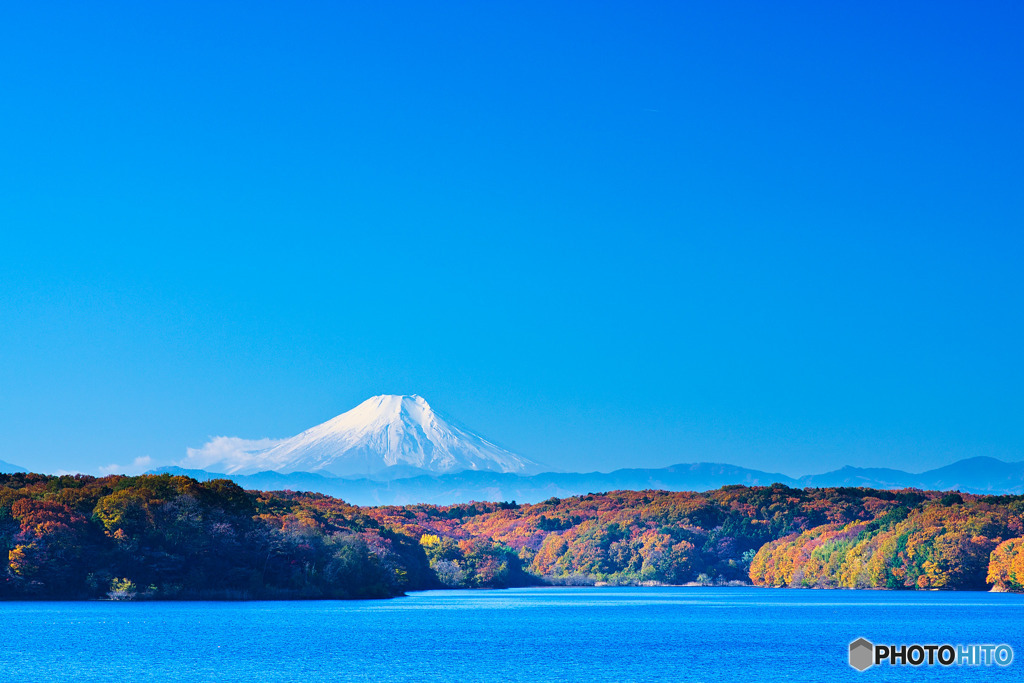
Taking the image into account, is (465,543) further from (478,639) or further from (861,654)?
(861,654)

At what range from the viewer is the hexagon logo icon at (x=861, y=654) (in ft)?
194

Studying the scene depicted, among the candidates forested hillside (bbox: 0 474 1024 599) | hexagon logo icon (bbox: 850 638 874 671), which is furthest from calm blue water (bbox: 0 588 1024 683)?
forested hillside (bbox: 0 474 1024 599)

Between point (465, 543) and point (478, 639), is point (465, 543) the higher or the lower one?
the higher one

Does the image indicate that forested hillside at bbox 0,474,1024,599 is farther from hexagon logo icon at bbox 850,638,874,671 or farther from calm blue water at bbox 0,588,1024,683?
hexagon logo icon at bbox 850,638,874,671

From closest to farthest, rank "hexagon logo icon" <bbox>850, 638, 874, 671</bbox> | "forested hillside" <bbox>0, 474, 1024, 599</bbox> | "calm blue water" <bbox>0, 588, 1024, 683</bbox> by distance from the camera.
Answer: "calm blue water" <bbox>0, 588, 1024, 683</bbox> < "hexagon logo icon" <bbox>850, 638, 874, 671</bbox> < "forested hillside" <bbox>0, 474, 1024, 599</bbox>

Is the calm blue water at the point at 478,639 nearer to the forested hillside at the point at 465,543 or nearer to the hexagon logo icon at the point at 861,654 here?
the hexagon logo icon at the point at 861,654

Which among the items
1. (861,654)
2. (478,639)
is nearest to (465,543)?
(478,639)

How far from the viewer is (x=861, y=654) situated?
62094 millimetres

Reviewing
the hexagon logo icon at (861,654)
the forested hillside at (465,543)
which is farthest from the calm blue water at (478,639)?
the forested hillside at (465,543)

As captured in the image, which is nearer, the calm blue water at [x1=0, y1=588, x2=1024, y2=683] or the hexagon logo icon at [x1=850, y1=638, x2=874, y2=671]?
the calm blue water at [x1=0, y1=588, x2=1024, y2=683]

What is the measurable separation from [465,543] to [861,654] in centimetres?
9191

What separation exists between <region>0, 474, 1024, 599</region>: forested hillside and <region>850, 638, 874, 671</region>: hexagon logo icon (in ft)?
159

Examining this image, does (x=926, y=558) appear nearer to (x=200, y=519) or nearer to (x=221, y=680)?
(x=200, y=519)

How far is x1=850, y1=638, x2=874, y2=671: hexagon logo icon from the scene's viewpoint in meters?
59.2
